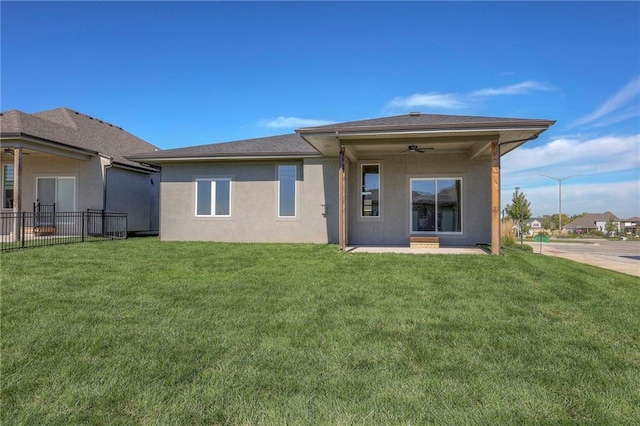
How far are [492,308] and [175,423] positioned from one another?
14.5 ft

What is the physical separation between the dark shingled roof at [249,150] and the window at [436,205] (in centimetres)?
384

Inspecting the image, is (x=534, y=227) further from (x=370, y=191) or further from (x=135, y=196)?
(x=135, y=196)

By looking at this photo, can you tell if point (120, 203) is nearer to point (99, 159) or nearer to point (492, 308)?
point (99, 159)

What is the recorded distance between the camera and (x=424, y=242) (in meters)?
11.5

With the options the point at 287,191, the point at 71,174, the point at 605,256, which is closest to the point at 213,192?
the point at 287,191

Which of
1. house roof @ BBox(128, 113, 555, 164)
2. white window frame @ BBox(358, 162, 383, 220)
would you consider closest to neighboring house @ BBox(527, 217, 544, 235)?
white window frame @ BBox(358, 162, 383, 220)

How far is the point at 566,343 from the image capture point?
397 cm

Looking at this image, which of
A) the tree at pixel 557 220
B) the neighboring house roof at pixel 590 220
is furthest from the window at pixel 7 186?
the neighboring house roof at pixel 590 220

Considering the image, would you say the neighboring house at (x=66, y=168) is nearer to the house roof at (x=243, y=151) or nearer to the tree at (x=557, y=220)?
the house roof at (x=243, y=151)

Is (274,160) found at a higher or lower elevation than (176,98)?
lower

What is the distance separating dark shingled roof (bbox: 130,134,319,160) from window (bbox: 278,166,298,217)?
0.69 meters

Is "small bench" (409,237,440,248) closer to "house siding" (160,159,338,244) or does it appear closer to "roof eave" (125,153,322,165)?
"house siding" (160,159,338,244)

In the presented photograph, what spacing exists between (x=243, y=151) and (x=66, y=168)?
325 inches

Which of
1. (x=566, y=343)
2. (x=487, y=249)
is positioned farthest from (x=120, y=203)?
(x=566, y=343)
